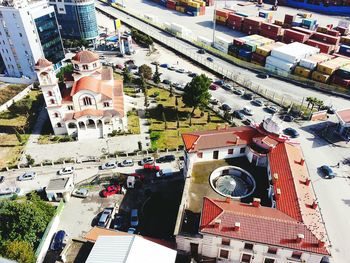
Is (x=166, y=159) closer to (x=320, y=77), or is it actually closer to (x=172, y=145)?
(x=172, y=145)

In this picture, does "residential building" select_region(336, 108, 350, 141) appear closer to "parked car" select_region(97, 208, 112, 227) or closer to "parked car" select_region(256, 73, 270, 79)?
"parked car" select_region(256, 73, 270, 79)

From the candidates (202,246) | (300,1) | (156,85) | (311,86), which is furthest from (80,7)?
(300,1)

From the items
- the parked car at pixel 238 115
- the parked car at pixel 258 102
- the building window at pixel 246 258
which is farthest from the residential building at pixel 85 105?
the building window at pixel 246 258

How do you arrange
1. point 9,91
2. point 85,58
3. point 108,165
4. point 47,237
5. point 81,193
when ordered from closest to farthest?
point 47,237
point 81,193
point 108,165
point 85,58
point 9,91

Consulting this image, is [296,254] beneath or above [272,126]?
beneath

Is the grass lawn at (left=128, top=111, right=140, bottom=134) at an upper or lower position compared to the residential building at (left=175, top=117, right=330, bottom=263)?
lower

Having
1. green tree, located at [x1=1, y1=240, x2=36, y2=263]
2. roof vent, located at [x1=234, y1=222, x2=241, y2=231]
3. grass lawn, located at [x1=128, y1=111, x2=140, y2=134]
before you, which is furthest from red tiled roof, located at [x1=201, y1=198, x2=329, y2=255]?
grass lawn, located at [x1=128, y1=111, x2=140, y2=134]

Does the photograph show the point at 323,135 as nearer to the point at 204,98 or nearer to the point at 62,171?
the point at 204,98

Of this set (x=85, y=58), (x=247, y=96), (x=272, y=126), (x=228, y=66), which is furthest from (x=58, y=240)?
(x=228, y=66)

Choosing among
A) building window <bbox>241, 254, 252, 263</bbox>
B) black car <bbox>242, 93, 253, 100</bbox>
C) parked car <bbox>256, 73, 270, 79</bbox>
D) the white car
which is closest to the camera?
building window <bbox>241, 254, 252, 263</bbox>
